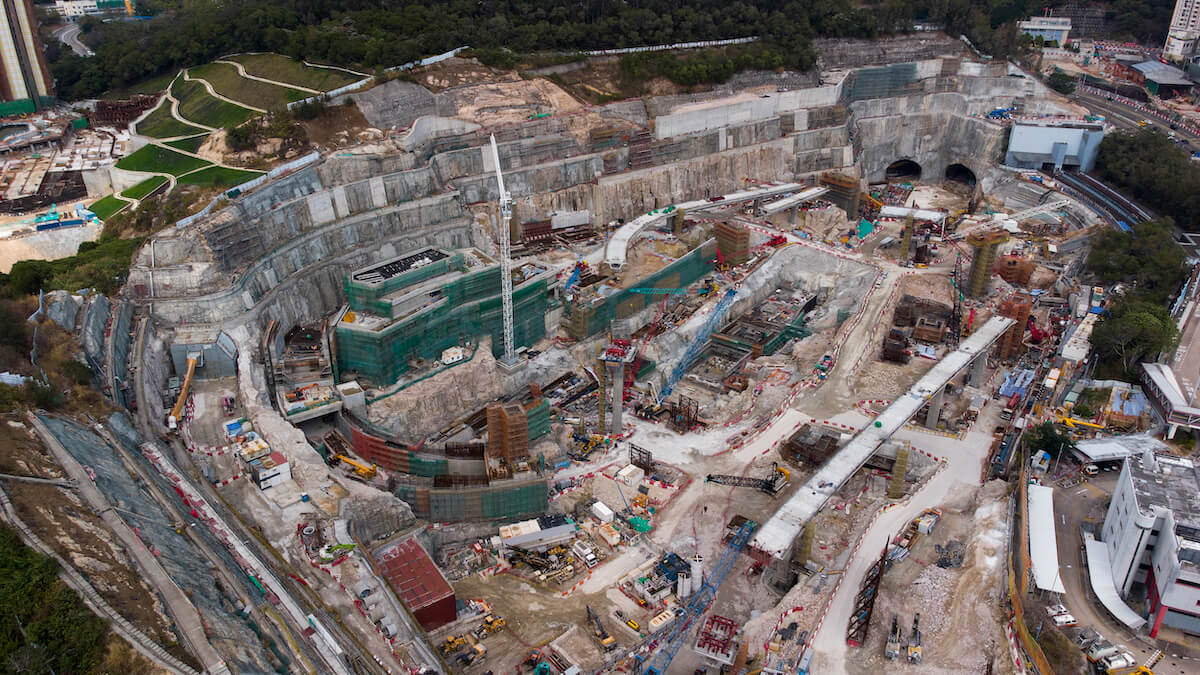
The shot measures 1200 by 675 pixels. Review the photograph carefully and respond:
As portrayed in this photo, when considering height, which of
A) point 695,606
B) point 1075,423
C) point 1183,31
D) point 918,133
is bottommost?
point 695,606

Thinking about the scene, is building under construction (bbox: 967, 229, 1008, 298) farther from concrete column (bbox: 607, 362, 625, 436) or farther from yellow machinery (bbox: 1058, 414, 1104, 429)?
concrete column (bbox: 607, 362, 625, 436)

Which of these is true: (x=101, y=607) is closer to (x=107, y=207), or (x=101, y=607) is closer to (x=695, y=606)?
(x=695, y=606)

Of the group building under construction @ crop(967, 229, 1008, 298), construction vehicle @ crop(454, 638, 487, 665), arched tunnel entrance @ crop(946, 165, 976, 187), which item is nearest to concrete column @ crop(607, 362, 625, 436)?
construction vehicle @ crop(454, 638, 487, 665)

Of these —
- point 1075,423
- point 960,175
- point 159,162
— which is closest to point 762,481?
point 1075,423

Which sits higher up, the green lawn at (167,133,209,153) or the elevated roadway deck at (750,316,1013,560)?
the green lawn at (167,133,209,153)

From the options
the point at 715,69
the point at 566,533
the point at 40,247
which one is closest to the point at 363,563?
the point at 566,533

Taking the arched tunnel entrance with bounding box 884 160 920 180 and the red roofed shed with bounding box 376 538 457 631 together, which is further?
the arched tunnel entrance with bounding box 884 160 920 180

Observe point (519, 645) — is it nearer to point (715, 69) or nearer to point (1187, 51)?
point (715, 69)
